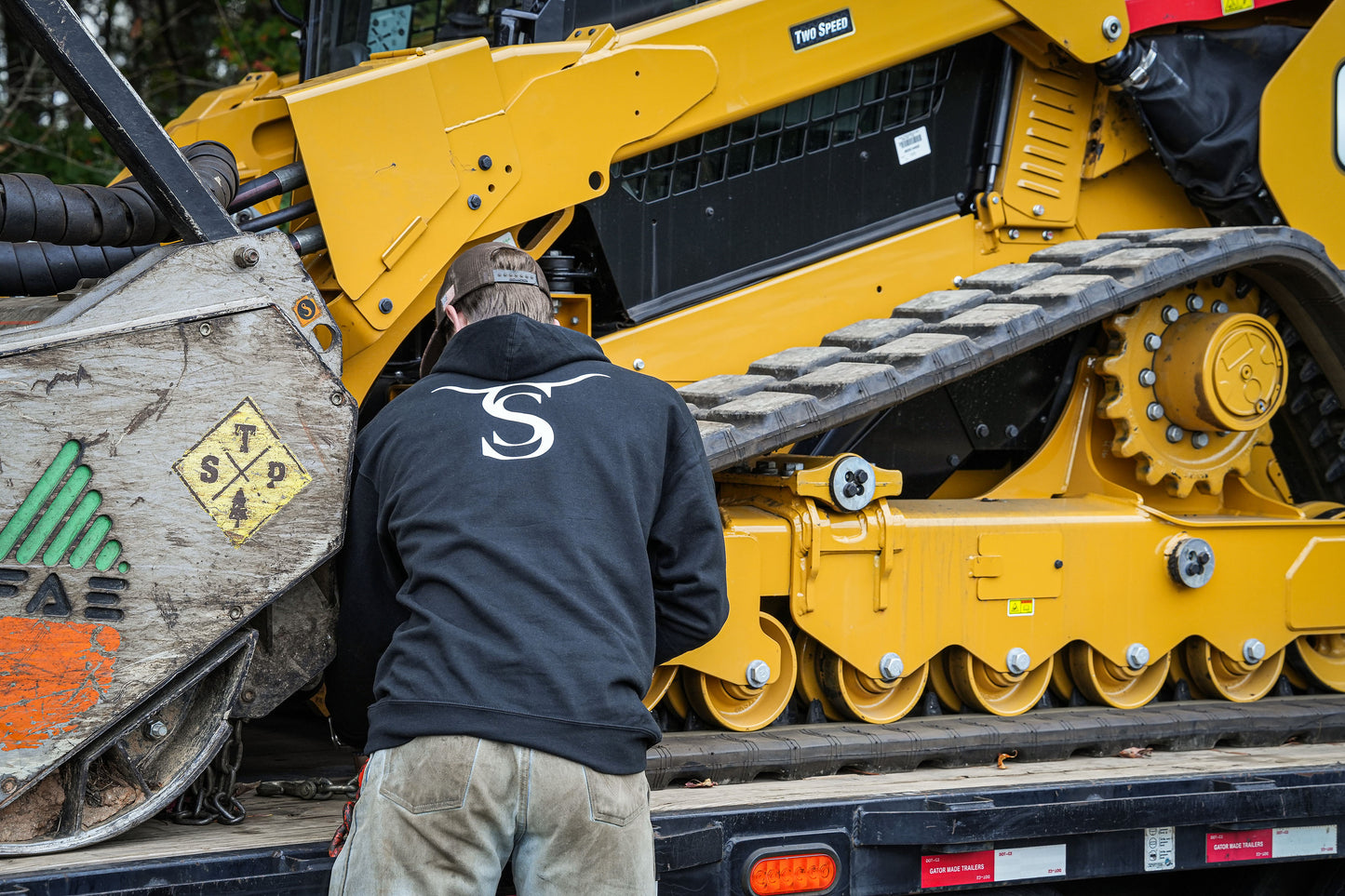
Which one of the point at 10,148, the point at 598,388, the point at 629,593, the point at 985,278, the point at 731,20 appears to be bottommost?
the point at 10,148

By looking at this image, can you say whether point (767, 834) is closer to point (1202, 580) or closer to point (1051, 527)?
point (1051, 527)

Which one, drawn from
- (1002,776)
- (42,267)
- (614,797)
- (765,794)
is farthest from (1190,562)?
(42,267)

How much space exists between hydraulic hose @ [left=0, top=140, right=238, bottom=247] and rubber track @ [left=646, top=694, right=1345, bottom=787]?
1553mm

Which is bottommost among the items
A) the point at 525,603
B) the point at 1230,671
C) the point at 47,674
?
the point at 1230,671

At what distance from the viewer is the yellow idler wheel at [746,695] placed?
3631 millimetres

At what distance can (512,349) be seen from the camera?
8.68 feet

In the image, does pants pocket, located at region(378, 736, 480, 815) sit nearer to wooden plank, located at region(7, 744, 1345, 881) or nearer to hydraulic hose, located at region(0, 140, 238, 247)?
wooden plank, located at region(7, 744, 1345, 881)

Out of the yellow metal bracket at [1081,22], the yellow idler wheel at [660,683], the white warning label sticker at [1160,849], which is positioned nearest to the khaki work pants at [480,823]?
the yellow idler wheel at [660,683]

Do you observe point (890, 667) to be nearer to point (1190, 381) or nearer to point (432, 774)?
point (1190, 381)

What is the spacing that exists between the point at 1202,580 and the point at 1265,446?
32.2 inches

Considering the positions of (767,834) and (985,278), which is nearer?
(767,834)

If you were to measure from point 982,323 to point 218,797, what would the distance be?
2155 millimetres

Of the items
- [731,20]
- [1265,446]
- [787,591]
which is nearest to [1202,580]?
[1265,446]

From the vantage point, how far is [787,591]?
3.67 meters
